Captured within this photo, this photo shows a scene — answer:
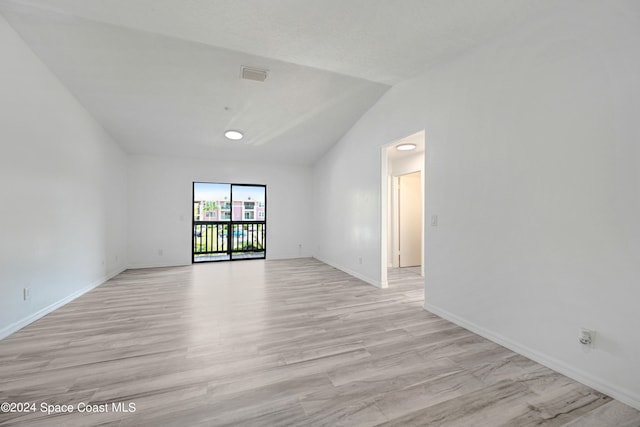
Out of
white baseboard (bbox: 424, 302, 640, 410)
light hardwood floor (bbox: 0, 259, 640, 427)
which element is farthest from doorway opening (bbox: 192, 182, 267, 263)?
white baseboard (bbox: 424, 302, 640, 410)

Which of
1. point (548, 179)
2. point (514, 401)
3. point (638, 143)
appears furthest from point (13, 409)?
point (638, 143)

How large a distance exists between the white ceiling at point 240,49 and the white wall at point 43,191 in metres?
0.27

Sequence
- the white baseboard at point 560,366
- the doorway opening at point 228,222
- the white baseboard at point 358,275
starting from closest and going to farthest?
the white baseboard at point 560,366 → the white baseboard at point 358,275 → the doorway opening at point 228,222

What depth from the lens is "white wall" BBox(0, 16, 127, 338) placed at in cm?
220

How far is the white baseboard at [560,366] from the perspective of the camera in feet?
4.91

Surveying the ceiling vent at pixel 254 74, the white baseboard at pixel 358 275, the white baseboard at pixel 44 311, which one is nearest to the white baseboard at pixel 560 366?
the white baseboard at pixel 358 275

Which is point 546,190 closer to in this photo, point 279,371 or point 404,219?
point 279,371

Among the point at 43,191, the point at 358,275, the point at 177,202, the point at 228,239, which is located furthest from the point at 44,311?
the point at 358,275

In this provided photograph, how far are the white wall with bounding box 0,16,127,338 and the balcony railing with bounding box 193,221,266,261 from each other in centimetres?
201

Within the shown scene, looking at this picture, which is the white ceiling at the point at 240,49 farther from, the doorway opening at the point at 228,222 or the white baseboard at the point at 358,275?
the white baseboard at the point at 358,275

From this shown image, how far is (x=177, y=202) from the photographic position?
5512mm

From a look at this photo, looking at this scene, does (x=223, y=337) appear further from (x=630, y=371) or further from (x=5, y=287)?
(x=630, y=371)

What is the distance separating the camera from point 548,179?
1857mm

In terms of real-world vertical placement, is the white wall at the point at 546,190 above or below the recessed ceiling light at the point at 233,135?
below
